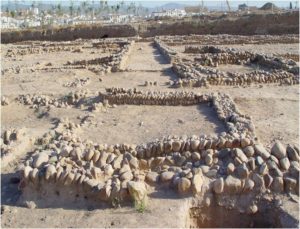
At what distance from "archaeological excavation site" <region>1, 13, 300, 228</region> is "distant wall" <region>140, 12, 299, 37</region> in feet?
54.3

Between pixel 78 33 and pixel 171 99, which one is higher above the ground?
pixel 78 33

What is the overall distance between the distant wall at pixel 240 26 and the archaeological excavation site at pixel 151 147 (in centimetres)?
1655

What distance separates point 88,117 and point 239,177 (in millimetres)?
5642

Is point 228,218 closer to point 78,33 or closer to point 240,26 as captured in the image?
point 240,26

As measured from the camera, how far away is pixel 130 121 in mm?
10297

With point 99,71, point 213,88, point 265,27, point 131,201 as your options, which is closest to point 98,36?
point 265,27

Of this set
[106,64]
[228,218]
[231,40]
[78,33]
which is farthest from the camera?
[78,33]

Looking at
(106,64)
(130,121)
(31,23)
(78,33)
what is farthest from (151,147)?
(31,23)

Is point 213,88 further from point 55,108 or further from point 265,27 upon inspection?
point 265,27

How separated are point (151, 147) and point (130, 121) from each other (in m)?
3.25

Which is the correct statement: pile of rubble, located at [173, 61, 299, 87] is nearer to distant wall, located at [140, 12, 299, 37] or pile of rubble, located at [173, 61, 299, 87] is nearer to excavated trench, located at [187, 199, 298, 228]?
excavated trench, located at [187, 199, 298, 228]

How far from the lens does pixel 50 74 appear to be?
16641 millimetres

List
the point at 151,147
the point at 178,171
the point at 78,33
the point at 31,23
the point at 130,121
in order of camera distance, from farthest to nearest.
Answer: the point at 31,23 → the point at 78,33 → the point at 130,121 → the point at 151,147 → the point at 178,171

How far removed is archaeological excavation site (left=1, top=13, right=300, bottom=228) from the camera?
5539 millimetres
